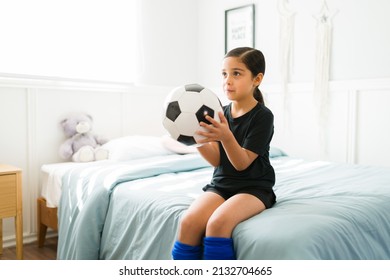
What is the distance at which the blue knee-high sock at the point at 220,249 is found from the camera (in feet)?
3.84

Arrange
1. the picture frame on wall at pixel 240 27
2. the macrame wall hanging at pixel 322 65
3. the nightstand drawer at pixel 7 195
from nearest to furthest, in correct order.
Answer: the nightstand drawer at pixel 7 195 → the macrame wall hanging at pixel 322 65 → the picture frame on wall at pixel 240 27

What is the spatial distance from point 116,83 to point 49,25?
0.65m

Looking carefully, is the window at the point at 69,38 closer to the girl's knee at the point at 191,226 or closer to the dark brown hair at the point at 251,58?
the dark brown hair at the point at 251,58

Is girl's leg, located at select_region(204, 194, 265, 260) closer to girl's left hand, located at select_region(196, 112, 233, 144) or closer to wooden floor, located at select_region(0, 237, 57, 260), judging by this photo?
girl's left hand, located at select_region(196, 112, 233, 144)

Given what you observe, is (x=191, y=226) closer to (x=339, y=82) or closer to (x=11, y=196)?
(x=11, y=196)

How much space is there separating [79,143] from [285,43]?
1.82 metres

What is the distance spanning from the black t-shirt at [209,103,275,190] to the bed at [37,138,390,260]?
5.1 inches

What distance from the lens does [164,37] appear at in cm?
346

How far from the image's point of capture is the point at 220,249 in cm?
117

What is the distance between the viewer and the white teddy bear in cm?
260

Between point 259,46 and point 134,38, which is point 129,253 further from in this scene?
point 259,46

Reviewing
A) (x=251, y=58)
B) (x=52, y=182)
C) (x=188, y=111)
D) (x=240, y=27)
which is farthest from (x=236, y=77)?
(x=240, y=27)

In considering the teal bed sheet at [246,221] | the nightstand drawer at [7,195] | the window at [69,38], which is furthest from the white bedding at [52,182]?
the window at [69,38]
